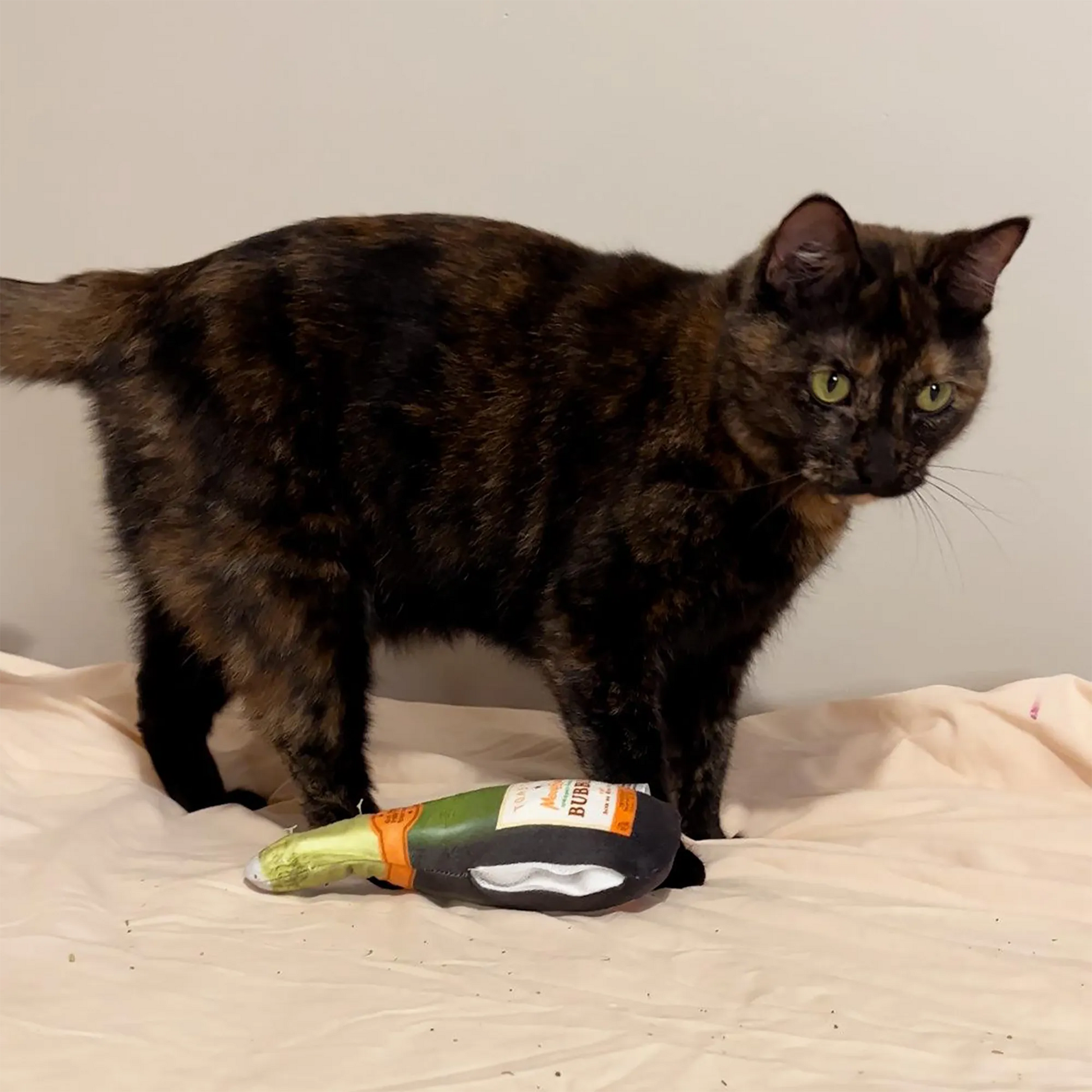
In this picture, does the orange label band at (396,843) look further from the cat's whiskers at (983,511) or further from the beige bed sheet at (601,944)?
the cat's whiskers at (983,511)

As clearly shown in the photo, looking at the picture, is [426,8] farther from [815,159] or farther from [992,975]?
[992,975]

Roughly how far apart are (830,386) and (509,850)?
590mm

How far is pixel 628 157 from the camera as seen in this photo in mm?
1576

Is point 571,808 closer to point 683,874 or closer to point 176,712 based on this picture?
point 683,874

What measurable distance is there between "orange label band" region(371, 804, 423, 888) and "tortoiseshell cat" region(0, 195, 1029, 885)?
182mm

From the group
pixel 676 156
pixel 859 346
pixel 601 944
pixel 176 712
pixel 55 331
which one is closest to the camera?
pixel 601 944

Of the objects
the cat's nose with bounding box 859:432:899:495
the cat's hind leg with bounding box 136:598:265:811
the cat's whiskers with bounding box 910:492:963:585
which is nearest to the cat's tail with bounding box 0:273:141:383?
the cat's hind leg with bounding box 136:598:265:811

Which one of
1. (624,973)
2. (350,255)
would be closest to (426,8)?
(350,255)

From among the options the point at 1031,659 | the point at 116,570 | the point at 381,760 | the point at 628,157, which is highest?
the point at 628,157

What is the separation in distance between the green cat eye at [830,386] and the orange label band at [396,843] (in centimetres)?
61

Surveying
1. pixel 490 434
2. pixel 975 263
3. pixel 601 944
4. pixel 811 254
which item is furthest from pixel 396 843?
pixel 975 263

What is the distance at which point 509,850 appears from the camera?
1065 millimetres

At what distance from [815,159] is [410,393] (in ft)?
2.37

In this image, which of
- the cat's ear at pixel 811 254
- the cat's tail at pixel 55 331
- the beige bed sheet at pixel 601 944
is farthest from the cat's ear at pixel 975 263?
the cat's tail at pixel 55 331
